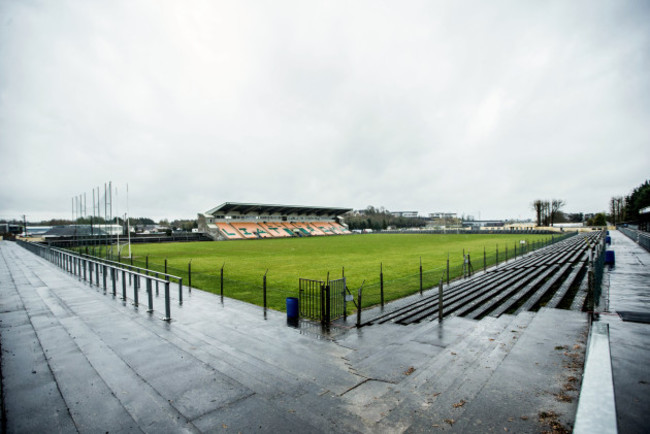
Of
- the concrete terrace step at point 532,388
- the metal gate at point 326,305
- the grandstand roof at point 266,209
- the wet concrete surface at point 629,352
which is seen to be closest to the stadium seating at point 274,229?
the grandstand roof at point 266,209

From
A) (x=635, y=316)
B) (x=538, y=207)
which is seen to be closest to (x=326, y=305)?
(x=635, y=316)

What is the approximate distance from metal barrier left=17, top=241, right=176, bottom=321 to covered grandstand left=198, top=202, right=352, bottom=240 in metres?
42.0

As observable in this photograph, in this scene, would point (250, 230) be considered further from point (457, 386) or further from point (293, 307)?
point (457, 386)

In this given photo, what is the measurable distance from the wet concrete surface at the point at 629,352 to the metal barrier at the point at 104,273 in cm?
835

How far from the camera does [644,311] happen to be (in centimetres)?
745

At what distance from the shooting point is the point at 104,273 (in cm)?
1116

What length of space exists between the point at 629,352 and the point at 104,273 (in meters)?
14.4

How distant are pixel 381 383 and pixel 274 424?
179cm

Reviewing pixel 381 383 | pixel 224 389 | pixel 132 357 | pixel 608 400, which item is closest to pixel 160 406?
pixel 224 389

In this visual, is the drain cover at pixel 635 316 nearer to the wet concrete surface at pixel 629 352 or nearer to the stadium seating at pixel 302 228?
the wet concrete surface at pixel 629 352

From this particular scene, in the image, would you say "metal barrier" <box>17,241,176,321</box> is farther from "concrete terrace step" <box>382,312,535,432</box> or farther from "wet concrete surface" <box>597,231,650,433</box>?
"wet concrete surface" <box>597,231,650,433</box>

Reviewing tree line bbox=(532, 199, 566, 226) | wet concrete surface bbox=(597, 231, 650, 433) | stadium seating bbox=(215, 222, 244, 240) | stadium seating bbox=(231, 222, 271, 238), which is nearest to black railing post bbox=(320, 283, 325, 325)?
wet concrete surface bbox=(597, 231, 650, 433)

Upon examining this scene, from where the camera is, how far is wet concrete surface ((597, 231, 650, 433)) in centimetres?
312

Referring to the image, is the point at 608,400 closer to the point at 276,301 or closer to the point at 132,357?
the point at 132,357
